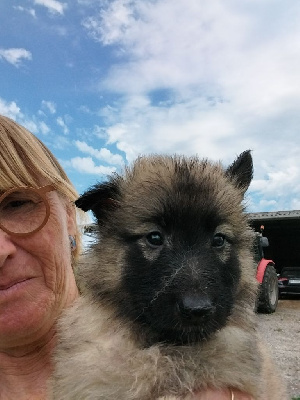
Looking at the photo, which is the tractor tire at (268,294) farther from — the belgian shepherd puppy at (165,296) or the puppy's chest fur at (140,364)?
the puppy's chest fur at (140,364)

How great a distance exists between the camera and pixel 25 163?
10.3 ft

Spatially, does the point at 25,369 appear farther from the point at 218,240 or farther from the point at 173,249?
the point at 218,240

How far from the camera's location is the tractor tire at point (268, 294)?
53.6 feet

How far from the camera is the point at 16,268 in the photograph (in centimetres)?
292

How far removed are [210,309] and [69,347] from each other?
891mm

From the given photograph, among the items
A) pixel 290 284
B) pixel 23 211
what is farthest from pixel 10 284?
pixel 290 284

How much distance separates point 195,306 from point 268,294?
15.0m

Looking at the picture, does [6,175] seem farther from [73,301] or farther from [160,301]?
[160,301]

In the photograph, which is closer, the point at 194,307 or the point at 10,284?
the point at 194,307

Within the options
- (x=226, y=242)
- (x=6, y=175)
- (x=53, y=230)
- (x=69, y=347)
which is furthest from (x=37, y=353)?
(x=226, y=242)

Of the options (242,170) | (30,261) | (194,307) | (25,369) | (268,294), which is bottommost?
(268,294)

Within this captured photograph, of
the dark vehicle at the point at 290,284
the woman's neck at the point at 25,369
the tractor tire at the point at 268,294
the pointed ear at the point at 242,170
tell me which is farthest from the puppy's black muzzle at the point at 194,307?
the dark vehicle at the point at 290,284

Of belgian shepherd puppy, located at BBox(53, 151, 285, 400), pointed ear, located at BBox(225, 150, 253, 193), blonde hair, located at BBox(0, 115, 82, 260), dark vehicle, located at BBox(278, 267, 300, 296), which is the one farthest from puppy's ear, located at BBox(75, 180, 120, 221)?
dark vehicle, located at BBox(278, 267, 300, 296)

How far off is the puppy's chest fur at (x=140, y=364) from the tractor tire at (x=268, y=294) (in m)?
14.1
